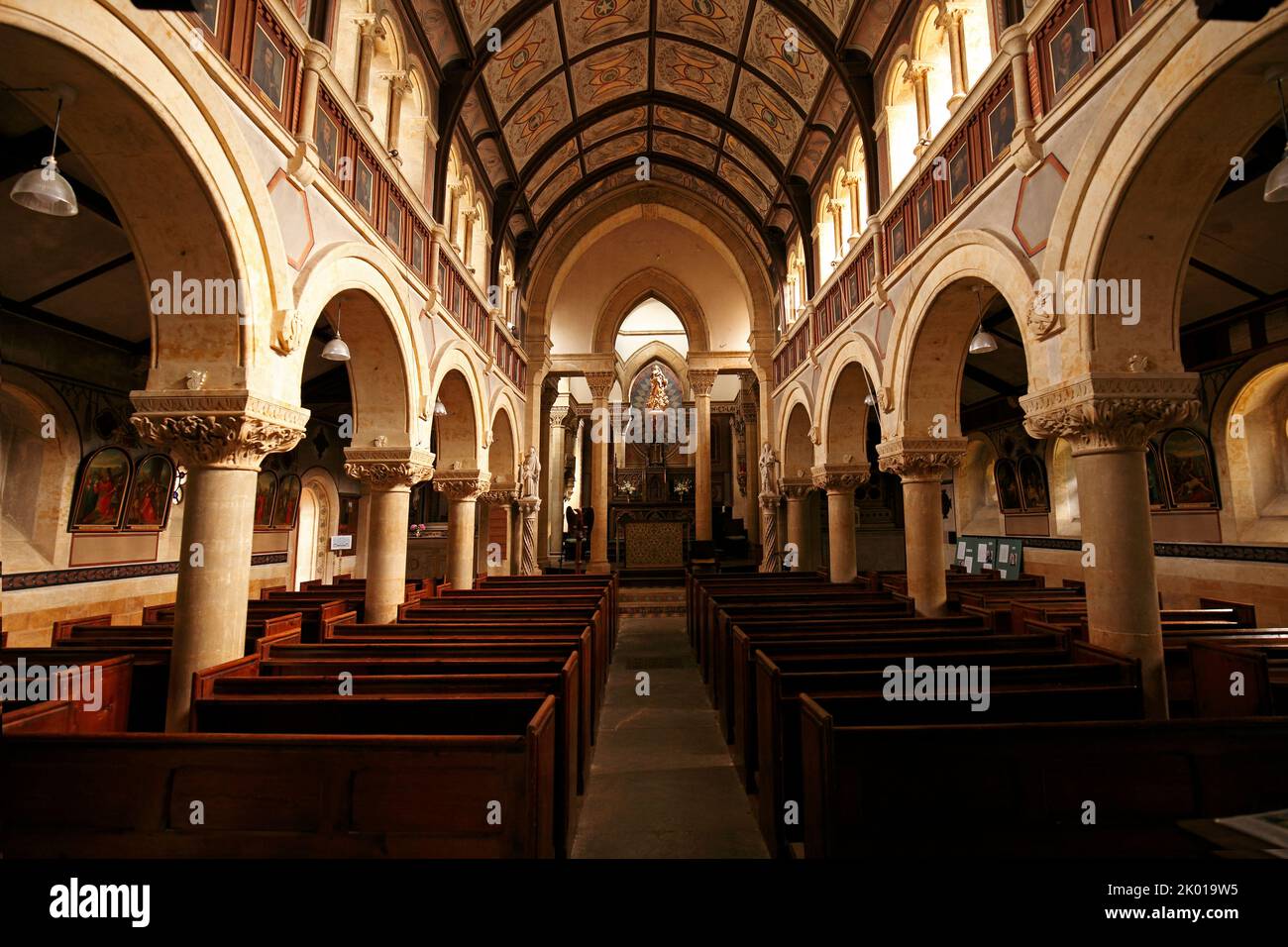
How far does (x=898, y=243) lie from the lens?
9555 mm

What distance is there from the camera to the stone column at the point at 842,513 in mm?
12570

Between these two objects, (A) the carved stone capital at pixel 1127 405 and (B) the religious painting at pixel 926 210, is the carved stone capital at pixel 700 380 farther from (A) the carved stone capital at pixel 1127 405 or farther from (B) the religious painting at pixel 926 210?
(A) the carved stone capital at pixel 1127 405

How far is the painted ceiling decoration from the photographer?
1060 cm

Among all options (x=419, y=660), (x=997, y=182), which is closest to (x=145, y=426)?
(x=419, y=660)

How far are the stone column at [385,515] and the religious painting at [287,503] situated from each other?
7702 mm

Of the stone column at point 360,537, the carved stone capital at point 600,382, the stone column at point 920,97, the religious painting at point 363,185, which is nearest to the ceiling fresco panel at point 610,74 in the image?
the stone column at point 920,97

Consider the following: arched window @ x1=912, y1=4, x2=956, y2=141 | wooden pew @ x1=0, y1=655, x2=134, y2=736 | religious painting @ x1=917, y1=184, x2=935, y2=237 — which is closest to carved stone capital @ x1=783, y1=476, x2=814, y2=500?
religious painting @ x1=917, y1=184, x2=935, y2=237

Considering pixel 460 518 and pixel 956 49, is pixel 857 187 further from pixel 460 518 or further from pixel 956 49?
pixel 460 518

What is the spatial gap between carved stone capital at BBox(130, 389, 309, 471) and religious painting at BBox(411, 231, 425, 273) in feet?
16.6

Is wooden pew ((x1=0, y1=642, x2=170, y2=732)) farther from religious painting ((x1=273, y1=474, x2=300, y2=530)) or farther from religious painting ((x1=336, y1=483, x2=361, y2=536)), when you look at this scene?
religious painting ((x1=336, y1=483, x2=361, y2=536))

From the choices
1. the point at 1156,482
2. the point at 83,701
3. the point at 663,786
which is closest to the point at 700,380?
the point at 1156,482

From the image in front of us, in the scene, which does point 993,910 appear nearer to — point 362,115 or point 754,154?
point 362,115

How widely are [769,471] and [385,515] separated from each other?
11.1 metres

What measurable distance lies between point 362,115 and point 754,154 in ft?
34.6
